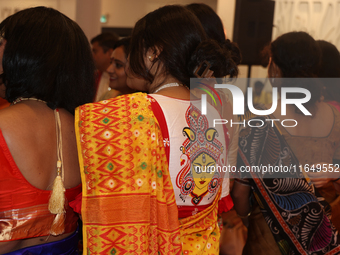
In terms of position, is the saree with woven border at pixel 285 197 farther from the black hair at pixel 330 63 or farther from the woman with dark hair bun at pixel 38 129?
the woman with dark hair bun at pixel 38 129

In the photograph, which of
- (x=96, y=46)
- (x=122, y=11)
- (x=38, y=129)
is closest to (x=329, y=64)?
(x=38, y=129)

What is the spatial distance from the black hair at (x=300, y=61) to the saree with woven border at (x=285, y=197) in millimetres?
277

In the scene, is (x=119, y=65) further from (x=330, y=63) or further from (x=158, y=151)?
(x=158, y=151)

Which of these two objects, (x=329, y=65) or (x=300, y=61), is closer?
(x=300, y=61)

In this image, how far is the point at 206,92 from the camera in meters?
1.23

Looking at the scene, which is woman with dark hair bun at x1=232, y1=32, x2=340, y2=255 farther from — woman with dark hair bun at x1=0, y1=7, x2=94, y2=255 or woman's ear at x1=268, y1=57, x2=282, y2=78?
woman with dark hair bun at x1=0, y1=7, x2=94, y2=255

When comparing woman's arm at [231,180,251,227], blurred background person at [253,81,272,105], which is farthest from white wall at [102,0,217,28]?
woman's arm at [231,180,251,227]

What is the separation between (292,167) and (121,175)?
36.2 inches

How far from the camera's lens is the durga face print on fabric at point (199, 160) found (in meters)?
1.09

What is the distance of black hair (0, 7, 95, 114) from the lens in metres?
1.04

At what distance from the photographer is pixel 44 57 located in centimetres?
105

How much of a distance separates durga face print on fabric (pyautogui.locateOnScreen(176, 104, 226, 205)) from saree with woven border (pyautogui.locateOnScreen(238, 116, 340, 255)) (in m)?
0.45

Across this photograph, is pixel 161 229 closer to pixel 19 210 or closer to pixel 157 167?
pixel 157 167

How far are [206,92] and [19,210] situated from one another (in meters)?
0.73
